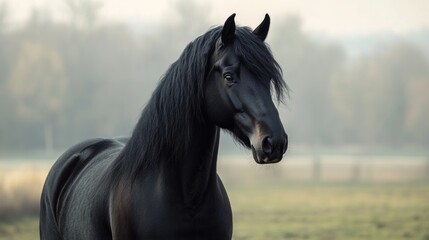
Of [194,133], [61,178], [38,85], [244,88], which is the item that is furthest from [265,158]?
[38,85]

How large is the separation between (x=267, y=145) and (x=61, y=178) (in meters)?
2.56

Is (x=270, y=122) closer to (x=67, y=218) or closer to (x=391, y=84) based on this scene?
(x=67, y=218)

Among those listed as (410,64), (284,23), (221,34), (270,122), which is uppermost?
(284,23)

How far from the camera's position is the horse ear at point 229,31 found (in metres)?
3.94

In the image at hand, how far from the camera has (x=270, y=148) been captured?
3580 mm

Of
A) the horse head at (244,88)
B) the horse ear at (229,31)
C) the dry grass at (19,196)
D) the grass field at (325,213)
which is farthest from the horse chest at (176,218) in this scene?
the dry grass at (19,196)

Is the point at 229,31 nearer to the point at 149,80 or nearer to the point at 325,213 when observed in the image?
the point at 325,213

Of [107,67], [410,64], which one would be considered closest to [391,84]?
[410,64]

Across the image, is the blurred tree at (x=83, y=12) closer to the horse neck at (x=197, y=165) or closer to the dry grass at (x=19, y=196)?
the dry grass at (x=19, y=196)

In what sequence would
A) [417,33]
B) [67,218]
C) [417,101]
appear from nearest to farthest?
1. [67,218]
2. [417,101]
3. [417,33]

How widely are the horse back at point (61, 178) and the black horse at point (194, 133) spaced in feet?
4.21

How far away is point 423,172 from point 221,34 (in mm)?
26637

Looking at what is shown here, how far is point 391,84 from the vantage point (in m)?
49.8

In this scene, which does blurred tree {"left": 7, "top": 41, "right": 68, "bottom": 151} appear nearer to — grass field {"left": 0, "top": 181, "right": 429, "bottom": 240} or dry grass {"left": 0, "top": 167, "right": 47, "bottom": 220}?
grass field {"left": 0, "top": 181, "right": 429, "bottom": 240}
